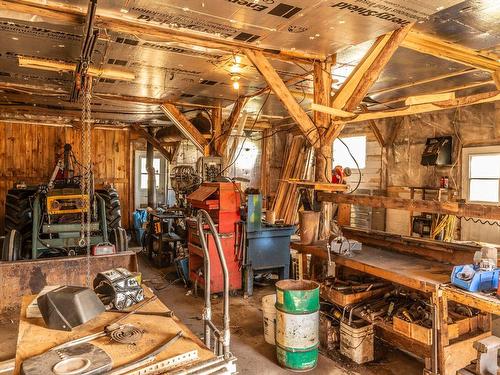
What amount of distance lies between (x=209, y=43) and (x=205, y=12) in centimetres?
72

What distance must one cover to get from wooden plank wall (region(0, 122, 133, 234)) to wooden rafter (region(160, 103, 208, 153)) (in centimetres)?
321

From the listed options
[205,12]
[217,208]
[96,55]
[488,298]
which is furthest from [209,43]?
[488,298]

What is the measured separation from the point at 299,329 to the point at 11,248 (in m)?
3.61

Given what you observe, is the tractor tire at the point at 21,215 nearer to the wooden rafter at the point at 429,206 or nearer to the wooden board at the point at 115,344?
the wooden board at the point at 115,344

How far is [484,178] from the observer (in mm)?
6707

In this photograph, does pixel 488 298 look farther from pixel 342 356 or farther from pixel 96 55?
pixel 96 55

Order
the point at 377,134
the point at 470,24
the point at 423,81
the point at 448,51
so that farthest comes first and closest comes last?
the point at 377,134
the point at 423,81
the point at 448,51
the point at 470,24

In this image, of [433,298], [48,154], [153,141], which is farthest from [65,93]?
[433,298]

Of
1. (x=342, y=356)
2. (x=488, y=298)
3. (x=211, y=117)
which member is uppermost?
(x=211, y=117)

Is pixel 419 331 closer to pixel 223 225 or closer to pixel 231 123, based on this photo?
pixel 223 225

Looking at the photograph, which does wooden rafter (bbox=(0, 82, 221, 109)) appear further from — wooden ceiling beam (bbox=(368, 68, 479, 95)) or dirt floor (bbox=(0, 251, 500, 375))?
dirt floor (bbox=(0, 251, 500, 375))

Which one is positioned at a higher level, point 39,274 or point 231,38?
point 231,38

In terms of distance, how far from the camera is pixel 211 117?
288 inches

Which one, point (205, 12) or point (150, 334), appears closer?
point (150, 334)
